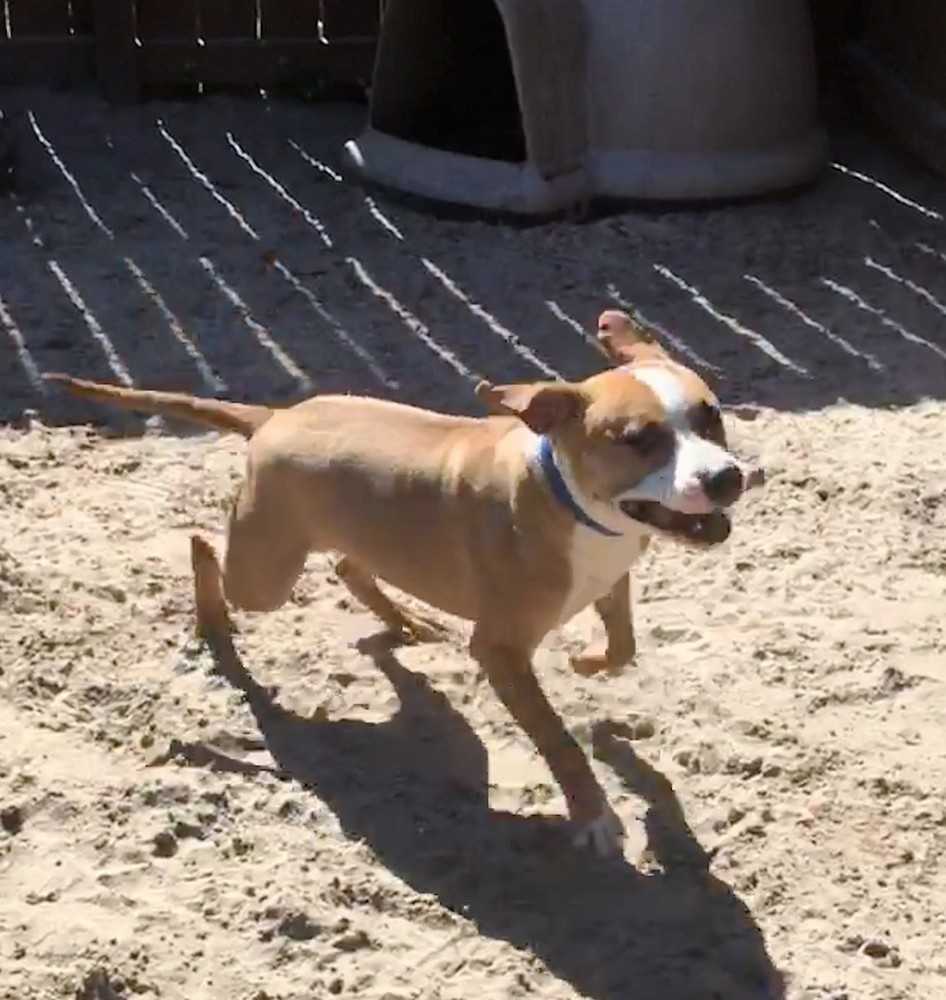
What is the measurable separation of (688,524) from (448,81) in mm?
4613

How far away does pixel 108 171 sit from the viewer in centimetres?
677

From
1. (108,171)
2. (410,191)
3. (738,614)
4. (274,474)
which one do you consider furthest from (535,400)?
(108,171)

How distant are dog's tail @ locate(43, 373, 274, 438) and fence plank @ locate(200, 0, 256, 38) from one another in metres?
4.49

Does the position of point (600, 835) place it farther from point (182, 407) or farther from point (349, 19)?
point (349, 19)

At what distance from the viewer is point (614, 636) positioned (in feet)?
10.8

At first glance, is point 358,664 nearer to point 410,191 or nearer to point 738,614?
point 738,614

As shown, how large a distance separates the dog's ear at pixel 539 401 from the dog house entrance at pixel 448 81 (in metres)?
4.04

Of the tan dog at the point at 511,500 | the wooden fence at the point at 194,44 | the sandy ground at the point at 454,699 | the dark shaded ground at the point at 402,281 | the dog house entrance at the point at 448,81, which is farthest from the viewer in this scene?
the wooden fence at the point at 194,44

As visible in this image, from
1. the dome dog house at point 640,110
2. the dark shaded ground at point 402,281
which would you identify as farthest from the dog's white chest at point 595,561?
the dome dog house at point 640,110

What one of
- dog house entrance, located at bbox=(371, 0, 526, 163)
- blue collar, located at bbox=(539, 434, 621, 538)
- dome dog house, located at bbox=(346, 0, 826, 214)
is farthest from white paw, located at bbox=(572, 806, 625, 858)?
dog house entrance, located at bbox=(371, 0, 526, 163)

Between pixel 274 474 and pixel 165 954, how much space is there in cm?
89

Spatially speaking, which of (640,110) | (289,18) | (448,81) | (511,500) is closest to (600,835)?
(511,500)

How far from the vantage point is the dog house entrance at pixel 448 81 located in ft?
22.3

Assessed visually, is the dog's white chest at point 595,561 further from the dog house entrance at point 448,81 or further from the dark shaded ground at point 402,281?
the dog house entrance at point 448,81
